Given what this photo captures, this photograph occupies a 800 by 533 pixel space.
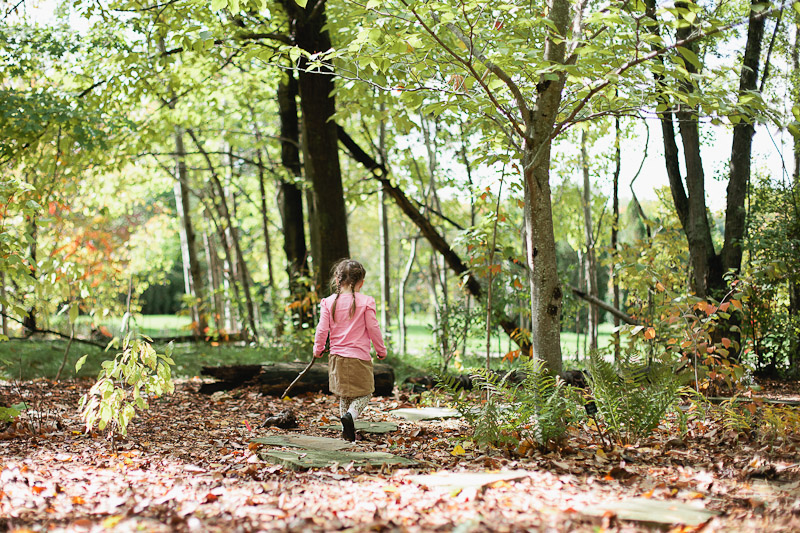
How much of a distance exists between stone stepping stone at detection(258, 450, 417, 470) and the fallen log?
10.1 ft

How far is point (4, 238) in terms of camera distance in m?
4.57

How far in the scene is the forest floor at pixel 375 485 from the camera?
2715mm

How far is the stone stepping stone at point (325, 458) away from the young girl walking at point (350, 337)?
0.91 metres

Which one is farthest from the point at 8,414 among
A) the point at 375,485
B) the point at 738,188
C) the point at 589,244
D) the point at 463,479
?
the point at 589,244

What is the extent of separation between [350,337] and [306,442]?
0.96 metres

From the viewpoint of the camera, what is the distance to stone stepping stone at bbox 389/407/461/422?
5906 millimetres

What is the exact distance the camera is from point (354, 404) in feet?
17.1

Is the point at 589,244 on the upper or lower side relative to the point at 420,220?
lower

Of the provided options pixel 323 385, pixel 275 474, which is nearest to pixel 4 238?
pixel 275 474

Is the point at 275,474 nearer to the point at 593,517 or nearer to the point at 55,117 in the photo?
the point at 593,517

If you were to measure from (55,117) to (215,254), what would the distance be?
18.5m

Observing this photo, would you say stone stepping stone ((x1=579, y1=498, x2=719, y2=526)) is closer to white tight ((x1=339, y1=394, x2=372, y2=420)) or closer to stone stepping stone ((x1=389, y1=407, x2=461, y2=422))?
white tight ((x1=339, y1=394, x2=372, y2=420))

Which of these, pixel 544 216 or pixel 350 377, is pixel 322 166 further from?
pixel 544 216

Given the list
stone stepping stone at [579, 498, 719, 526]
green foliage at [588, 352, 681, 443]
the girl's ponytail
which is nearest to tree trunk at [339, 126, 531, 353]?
the girl's ponytail
